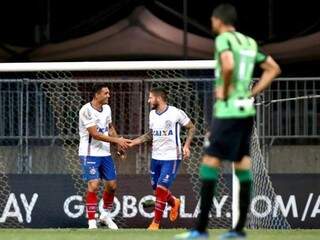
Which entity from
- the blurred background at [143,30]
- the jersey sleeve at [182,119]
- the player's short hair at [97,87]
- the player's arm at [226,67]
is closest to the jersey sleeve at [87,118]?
the player's short hair at [97,87]

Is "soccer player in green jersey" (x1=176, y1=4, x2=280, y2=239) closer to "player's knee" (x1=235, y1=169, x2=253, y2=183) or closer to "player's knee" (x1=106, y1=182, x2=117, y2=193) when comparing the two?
"player's knee" (x1=235, y1=169, x2=253, y2=183)

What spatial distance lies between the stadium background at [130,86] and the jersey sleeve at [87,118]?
73.2 inches

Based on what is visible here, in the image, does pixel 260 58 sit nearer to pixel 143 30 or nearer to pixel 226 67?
pixel 226 67

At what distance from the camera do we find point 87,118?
15.0 m

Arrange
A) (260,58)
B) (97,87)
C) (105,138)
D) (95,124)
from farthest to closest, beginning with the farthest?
(97,87) → (95,124) → (105,138) → (260,58)

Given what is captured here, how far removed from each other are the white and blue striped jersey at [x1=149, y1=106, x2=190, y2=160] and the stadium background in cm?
146

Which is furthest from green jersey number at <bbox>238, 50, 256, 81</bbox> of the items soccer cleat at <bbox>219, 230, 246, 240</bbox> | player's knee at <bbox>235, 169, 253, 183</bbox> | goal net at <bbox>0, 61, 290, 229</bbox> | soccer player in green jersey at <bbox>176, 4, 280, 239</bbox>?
goal net at <bbox>0, 61, 290, 229</bbox>

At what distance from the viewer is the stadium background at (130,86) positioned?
1653 centimetres

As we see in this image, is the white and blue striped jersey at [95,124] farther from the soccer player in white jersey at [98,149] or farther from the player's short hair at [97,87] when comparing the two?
the player's short hair at [97,87]

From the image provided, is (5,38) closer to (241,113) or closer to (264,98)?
(264,98)

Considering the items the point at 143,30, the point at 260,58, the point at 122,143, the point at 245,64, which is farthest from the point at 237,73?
the point at 143,30

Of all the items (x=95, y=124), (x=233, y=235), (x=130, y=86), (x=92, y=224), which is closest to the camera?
(x=233, y=235)

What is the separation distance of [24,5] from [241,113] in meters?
11.9

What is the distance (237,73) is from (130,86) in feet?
26.9
